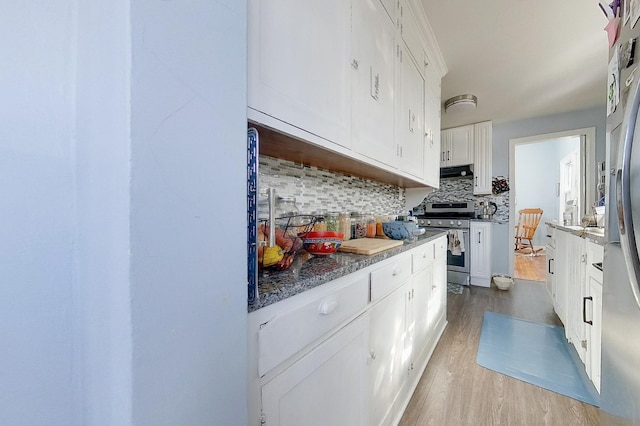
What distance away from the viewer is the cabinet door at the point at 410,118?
63.2 inches

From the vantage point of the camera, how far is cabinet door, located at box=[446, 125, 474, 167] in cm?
376

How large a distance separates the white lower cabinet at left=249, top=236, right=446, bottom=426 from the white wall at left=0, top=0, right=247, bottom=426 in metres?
0.14

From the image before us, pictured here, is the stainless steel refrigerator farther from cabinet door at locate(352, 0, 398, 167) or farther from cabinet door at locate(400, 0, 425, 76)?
cabinet door at locate(400, 0, 425, 76)

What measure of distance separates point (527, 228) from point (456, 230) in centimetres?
361

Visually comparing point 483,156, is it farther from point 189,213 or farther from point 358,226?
point 189,213

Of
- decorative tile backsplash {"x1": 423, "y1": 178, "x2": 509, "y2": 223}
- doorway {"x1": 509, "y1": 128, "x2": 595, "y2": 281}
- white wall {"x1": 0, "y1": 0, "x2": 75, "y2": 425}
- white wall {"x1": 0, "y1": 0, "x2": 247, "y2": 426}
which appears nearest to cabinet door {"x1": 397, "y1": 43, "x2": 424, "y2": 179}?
white wall {"x1": 0, "y1": 0, "x2": 247, "y2": 426}

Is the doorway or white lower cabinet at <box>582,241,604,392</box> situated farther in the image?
the doorway

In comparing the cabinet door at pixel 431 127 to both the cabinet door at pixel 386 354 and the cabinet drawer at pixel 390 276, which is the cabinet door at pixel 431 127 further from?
the cabinet door at pixel 386 354

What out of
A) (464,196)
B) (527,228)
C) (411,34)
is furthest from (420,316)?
(527,228)

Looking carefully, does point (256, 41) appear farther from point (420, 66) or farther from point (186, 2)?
point (420, 66)

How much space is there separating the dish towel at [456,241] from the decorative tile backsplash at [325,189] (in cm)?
142

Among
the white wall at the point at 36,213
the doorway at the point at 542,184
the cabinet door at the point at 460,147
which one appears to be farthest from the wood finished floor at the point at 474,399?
the doorway at the point at 542,184

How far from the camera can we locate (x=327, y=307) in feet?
2.34

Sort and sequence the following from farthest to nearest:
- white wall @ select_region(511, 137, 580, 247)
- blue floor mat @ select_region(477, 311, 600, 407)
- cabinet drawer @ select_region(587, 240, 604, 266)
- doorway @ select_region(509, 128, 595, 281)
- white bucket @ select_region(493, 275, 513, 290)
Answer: white wall @ select_region(511, 137, 580, 247) < doorway @ select_region(509, 128, 595, 281) < white bucket @ select_region(493, 275, 513, 290) < blue floor mat @ select_region(477, 311, 600, 407) < cabinet drawer @ select_region(587, 240, 604, 266)
